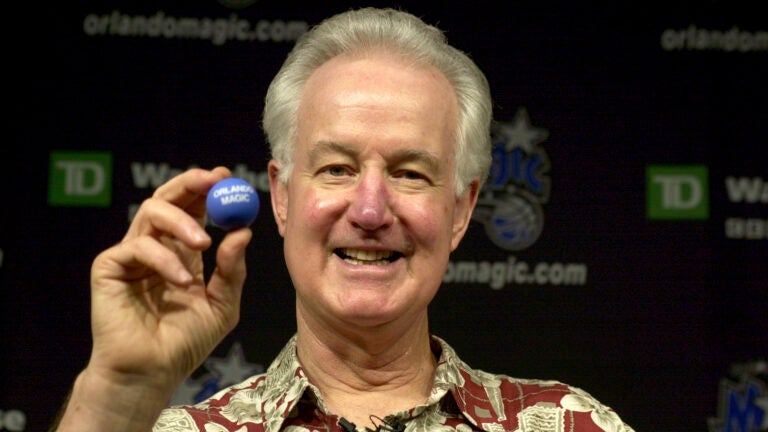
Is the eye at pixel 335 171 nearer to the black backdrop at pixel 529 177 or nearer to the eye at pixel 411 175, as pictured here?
the eye at pixel 411 175

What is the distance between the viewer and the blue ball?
1.71 meters

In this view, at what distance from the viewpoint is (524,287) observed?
3.27 m

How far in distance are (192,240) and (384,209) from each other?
0.49m

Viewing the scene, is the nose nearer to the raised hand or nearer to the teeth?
the teeth

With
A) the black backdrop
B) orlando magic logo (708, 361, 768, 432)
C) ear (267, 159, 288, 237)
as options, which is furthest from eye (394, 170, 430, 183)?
orlando magic logo (708, 361, 768, 432)

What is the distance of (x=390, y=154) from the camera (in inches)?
→ 82.4

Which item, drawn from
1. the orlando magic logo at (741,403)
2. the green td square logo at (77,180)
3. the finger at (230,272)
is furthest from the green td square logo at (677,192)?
the finger at (230,272)

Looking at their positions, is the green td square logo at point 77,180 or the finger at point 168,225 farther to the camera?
the green td square logo at point 77,180

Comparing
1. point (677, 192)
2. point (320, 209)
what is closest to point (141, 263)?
point (320, 209)

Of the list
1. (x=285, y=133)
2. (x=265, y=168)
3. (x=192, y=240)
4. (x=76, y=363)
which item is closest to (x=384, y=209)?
(x=285, y=133)

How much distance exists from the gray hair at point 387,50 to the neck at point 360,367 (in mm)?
328

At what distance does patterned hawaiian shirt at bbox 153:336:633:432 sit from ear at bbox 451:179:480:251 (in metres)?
0.23

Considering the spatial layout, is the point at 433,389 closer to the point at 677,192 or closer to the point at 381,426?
the point at 381,426

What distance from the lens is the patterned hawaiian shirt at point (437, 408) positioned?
2115 mm
